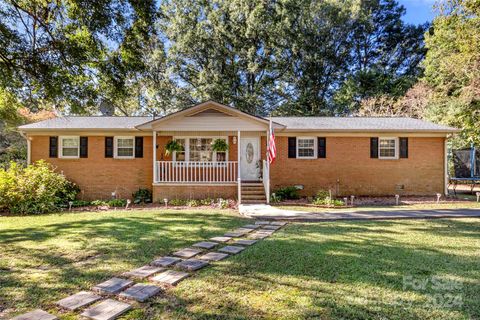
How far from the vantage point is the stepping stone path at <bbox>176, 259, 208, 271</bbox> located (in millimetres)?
4359

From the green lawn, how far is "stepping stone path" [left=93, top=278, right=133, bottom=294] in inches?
10.2

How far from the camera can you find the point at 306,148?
43.9 ft

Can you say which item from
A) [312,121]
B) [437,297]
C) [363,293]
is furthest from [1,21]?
[312,121]

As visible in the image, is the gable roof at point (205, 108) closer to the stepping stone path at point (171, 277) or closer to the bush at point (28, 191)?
the bush at point (28, 191)

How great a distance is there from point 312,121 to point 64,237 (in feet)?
37.9

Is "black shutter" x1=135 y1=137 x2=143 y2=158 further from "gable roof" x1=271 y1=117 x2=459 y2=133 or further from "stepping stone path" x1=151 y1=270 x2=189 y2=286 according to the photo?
"stepping stone path" x1=151 y1=270 x2=189 y2=286

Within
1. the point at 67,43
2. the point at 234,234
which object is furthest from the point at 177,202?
the point at 67,43

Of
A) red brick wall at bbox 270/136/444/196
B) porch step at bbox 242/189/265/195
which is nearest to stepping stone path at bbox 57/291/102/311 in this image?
porch step at bbox 242/189/265/195

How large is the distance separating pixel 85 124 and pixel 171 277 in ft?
38.3

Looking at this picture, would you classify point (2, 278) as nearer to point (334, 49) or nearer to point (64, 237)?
point (64, 237)

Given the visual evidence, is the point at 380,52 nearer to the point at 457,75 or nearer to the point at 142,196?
the point at 457,75

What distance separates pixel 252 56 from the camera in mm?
25844

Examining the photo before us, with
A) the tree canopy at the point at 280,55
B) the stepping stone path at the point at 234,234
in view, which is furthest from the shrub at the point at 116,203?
the tree canopy at the point at 280,55

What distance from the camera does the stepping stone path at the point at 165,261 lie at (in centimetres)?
450
